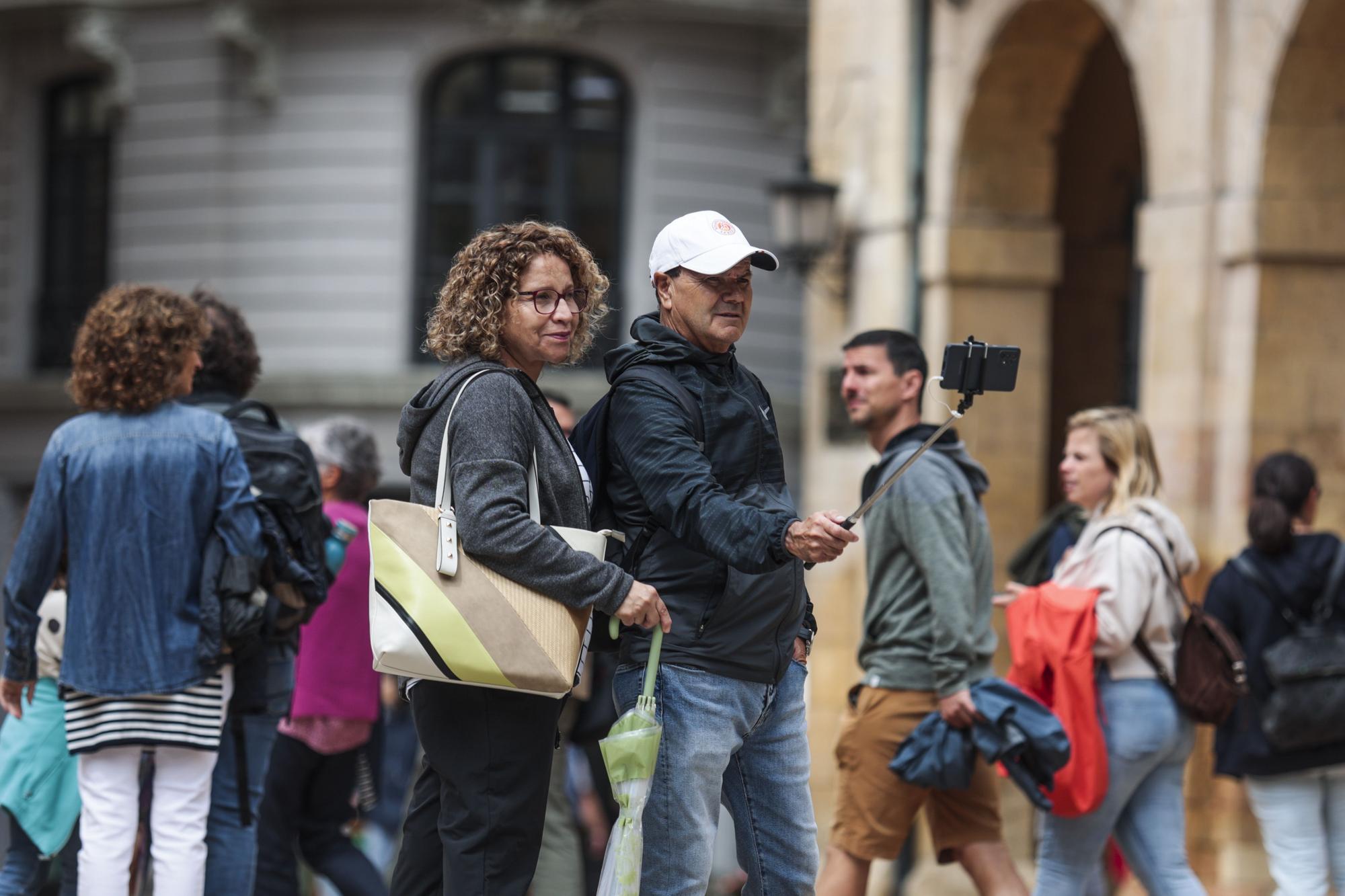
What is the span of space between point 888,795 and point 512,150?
1270cm

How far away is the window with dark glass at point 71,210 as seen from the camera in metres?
19.0

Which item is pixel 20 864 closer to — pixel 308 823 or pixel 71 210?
pixel 308 823

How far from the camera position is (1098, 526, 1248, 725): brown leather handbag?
609cm

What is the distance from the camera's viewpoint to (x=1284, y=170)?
8375 millimetres

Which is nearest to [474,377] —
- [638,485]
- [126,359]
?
[638,485]

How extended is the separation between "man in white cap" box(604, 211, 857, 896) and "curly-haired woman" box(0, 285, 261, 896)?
1.40m

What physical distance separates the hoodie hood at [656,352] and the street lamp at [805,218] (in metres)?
6.79

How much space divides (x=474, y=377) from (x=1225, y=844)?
513 cm

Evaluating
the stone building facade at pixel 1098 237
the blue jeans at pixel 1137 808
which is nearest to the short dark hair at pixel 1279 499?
the blue jeans at pixel 1137 808

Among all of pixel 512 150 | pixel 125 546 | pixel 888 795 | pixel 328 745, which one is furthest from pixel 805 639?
pixel 512 150

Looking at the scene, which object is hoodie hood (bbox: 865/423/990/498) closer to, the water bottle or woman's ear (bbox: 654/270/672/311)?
woman's ear (bbox: 654/270/672/311)

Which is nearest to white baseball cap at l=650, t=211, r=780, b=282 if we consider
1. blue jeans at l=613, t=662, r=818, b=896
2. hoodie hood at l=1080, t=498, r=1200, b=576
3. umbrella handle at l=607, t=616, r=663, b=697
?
umbrella handle at l=607, t=616, r=663, b=697

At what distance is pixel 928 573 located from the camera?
5.88 m

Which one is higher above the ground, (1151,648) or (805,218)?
(805,218)
